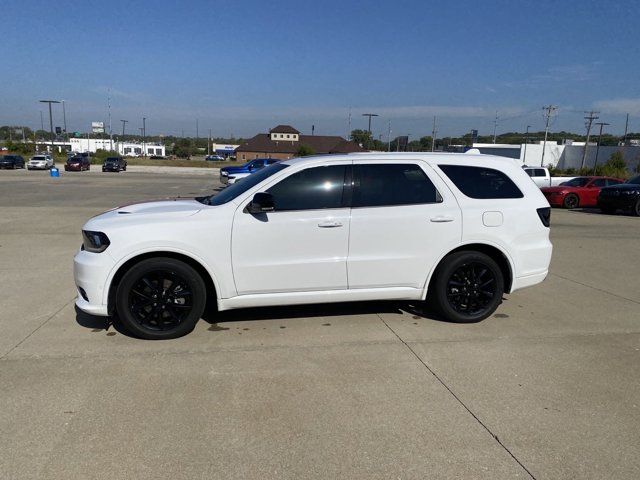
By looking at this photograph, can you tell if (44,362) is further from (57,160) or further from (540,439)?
(57,160)

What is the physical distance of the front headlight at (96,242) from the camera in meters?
4.22

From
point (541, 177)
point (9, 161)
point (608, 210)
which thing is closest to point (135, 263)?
point (608, 210)

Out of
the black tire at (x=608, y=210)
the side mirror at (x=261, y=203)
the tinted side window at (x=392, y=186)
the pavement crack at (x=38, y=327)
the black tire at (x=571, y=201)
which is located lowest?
the pavement crack at (x=38, y=327)

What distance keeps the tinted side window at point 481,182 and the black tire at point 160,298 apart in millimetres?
2842

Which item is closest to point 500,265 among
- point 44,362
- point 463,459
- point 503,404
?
point 503,404

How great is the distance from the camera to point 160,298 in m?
4.38

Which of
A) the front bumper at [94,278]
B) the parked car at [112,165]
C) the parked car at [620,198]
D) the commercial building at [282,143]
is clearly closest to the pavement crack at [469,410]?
the front bumper at [94,278]

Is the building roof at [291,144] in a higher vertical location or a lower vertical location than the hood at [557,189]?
higher

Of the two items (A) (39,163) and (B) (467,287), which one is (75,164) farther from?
(B) (467,287)

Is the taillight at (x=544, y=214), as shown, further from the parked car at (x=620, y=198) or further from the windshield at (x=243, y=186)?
the parked car at (x=620, y=198)

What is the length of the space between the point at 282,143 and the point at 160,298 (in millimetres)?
102069

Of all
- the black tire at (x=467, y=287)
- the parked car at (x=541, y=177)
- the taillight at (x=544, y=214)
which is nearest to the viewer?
the black tire at (x=467, y=287)

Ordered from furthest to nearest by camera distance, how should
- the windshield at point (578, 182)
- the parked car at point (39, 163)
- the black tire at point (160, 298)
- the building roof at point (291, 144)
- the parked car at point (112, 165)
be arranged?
the building roof at point (291, 144) → the parked car at point (112, 165) → the parked car at point (39, 163) → the windshield at point (578, 182) → the black tire at point (160, 298)

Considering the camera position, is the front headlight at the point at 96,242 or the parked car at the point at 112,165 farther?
the parked car at the point at 112,165
